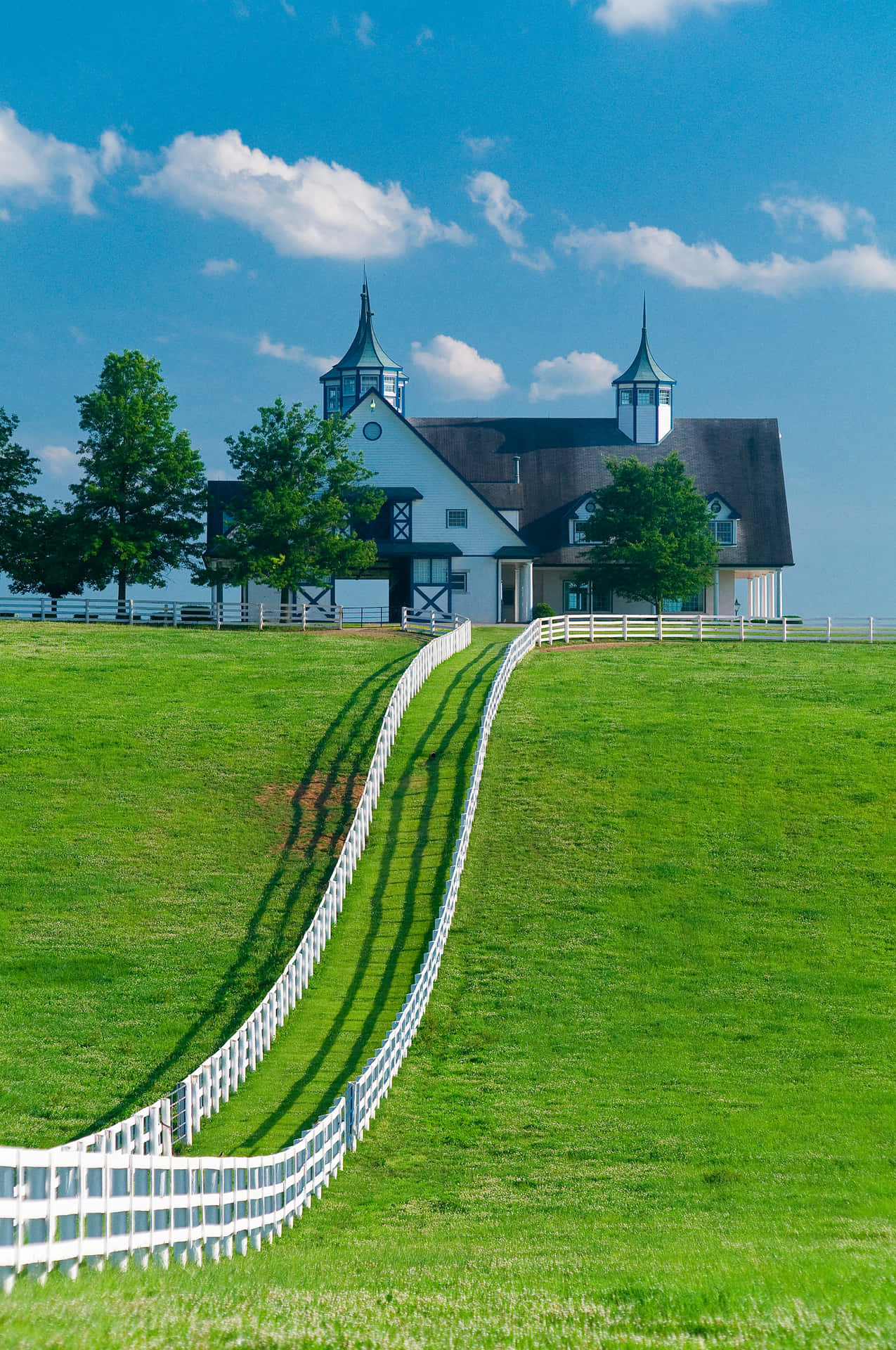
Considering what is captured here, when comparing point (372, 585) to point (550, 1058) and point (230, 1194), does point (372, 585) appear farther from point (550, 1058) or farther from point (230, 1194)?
point (230, 1194)

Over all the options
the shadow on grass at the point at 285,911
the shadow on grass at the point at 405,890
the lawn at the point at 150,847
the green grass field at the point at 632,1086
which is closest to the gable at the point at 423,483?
the lawn at the point at 150,847

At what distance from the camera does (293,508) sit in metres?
56.0

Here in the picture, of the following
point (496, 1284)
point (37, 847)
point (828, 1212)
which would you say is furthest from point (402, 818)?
point (496, 1284)

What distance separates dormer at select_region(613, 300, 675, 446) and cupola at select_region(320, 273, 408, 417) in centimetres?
1295

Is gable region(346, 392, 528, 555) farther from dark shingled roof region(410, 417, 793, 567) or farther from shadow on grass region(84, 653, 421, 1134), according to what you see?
shadow on grass region(84, 653, 421, 1134)

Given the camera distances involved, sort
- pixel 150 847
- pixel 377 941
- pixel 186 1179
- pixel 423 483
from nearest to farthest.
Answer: pixel 186 1179 → pixel 377 941 → pixel 150 847 → pixel 423 483

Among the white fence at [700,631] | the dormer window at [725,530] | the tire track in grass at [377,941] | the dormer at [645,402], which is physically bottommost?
the tire track in grass at [377,941]

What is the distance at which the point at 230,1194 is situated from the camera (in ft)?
36.2

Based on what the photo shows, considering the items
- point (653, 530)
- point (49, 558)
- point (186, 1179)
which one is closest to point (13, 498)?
point (49, 558)

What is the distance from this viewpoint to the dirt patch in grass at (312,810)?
27688mm

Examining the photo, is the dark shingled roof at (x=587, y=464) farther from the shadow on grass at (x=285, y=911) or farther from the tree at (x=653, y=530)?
the shadow on grass at (x=285, y=911)

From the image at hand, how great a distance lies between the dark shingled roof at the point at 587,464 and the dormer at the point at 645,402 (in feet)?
2.31

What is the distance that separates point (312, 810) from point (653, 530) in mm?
34047

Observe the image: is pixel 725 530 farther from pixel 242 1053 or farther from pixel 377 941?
pixel 242 1053
